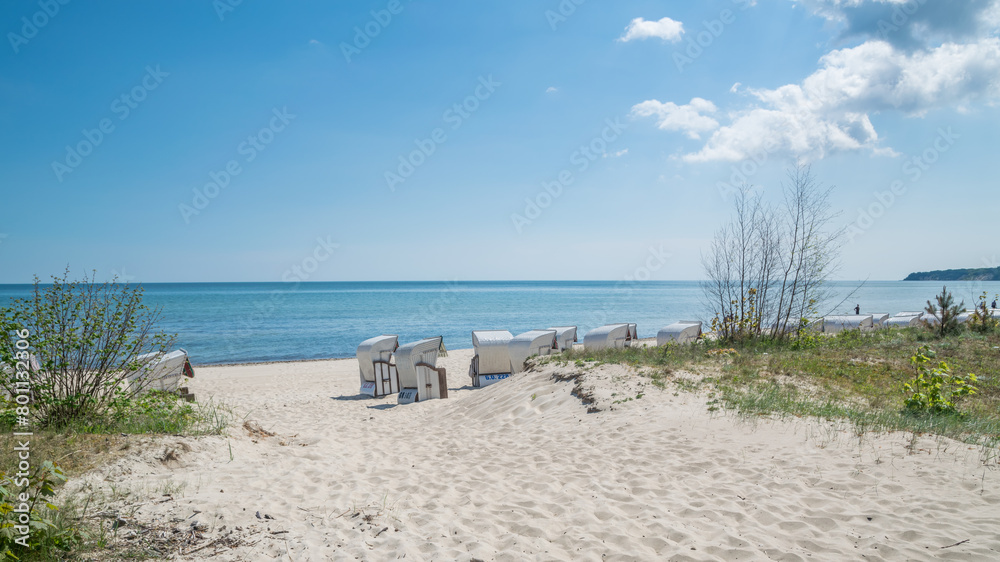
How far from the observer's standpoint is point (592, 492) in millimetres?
5223

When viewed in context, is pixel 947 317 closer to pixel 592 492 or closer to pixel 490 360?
pixel 490 360

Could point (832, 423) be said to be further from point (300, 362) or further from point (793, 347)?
point (300, 362)

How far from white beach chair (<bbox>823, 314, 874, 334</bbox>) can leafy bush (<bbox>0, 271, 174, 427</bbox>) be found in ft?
76.4

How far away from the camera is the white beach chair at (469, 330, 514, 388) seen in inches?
601

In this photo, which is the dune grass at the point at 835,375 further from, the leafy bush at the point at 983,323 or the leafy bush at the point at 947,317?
the leafy bush at the point at 983,323

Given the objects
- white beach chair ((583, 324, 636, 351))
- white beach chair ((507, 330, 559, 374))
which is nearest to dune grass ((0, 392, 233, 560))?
white beach chair ((507, 330, 559, 374))

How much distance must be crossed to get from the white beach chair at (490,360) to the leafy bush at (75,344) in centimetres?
928

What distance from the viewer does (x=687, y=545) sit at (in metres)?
4.05

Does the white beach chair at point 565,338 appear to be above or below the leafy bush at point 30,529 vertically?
below

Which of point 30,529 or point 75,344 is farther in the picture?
point 75,344

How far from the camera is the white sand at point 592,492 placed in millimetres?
4055

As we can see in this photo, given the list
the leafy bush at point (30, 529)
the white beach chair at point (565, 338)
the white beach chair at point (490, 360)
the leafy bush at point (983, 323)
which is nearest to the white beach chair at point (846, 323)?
the leafy bush at point (983, 323)

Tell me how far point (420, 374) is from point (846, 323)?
62.4 ft

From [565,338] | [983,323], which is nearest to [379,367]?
[565,338]
